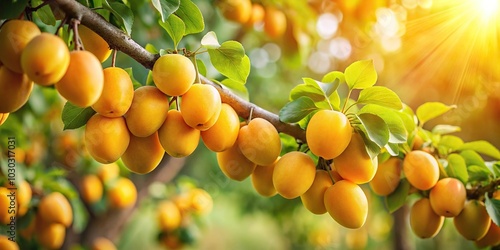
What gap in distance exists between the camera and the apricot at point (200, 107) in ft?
2.23

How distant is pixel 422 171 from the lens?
876 millimetres

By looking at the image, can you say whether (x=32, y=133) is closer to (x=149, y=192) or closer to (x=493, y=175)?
(x=149, y=192)

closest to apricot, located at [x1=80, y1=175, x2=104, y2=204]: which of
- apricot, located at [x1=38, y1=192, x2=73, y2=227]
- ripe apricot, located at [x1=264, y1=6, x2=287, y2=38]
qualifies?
apricot, located at [x1=38, y1=192, x2=73, y2=227]

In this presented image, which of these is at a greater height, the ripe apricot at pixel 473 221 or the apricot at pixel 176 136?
the apricot at pixel 176 136

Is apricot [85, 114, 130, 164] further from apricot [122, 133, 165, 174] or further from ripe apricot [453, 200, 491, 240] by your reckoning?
ripe apricot [453, 200, 491, 240]

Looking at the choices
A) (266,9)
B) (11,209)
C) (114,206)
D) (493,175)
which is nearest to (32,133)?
(114,206)

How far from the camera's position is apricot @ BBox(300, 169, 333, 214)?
0.80 metres

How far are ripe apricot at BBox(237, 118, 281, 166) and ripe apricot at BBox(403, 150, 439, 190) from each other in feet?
1.01

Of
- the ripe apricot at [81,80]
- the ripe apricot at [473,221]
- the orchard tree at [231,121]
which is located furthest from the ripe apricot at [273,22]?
the ripe apricot at [81,80]

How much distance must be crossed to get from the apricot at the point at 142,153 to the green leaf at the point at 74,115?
9cm

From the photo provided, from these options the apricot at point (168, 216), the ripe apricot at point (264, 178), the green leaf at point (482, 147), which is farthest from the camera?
the apricot at point (168, 216)

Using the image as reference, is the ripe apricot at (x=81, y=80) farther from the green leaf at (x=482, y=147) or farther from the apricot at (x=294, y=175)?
the green leaf at (x=482, y=147)

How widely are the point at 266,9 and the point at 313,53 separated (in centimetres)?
93

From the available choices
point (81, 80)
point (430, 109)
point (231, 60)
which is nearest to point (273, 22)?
point (430, 109)
